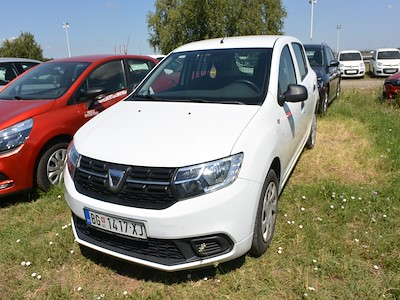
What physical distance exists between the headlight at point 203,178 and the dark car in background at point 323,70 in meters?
5.20

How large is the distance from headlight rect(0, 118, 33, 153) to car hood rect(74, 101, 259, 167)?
3.59ft

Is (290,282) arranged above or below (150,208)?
below

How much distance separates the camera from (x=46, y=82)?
4.66 meters

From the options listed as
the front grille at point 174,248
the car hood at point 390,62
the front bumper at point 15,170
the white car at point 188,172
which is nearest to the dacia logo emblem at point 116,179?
the white car at point 188,172

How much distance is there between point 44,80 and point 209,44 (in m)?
2.34

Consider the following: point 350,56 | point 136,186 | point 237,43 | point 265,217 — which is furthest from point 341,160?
point 350,56

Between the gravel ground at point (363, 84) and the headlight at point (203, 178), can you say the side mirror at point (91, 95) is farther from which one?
the gravel ground at point (363, 84)

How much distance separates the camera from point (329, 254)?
2.83m

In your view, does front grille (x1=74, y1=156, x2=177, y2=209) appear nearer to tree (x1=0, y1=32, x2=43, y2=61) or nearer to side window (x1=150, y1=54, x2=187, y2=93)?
side window (x1=150, y1=54, x2=187, y2=93)

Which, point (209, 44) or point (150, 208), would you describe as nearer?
point (150, 208)

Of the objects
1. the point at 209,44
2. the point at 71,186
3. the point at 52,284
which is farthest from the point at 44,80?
the point at 52,284

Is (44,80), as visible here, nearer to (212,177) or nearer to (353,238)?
(212,177)

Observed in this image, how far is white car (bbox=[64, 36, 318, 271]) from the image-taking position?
7.29 feet

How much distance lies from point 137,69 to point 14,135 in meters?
2.39
